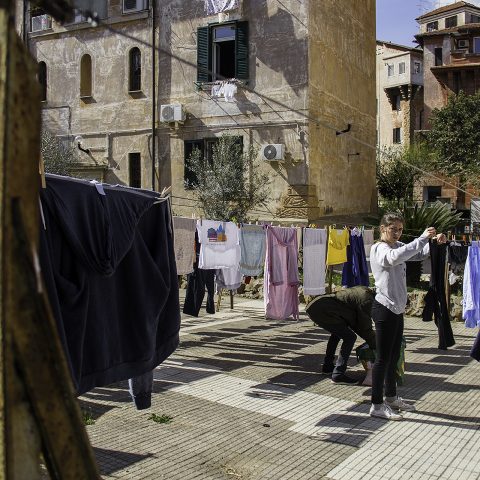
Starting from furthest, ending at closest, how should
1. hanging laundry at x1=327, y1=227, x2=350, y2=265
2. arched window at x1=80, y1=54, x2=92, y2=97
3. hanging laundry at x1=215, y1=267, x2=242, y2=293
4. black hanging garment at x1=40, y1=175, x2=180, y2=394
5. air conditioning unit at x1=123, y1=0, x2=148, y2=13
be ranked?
arched window at x1=80, y1=54, x2=92, y2=97
air conditioning unit at x1=123, y1=0, x2=148, y2=13
hanging laundry at x1=327, y1=227, x2=350, y2=265
hanging laundry at x1=215, y1=267, x2=242, y2=293
black hanging garment at x1=40, y1=175, x2=180, y2=394

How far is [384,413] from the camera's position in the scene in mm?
5688

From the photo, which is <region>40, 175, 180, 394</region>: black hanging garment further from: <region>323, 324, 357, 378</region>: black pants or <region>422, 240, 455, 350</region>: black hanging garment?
<region>422, 240, 455, 350</region>: black hanging garment

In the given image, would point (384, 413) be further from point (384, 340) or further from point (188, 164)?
point (188, 164)

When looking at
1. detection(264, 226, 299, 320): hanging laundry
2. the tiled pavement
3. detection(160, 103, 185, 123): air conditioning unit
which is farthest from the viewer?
detection(160, 103, 185, 123): air conditioning unit

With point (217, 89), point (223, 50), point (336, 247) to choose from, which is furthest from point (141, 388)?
point (223, 50)

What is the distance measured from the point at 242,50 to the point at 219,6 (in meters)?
1.73

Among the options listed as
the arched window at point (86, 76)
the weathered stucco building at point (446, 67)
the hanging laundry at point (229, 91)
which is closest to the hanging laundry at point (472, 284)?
the hanging laundry at point (229, 91)

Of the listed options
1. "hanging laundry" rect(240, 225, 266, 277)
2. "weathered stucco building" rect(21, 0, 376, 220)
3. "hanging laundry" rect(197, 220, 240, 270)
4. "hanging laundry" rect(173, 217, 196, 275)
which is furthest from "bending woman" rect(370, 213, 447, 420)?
"weathered stucco building" rect(21, 0, 376, 220)

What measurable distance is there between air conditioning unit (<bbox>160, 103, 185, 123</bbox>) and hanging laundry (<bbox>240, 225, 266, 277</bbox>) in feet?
34.6

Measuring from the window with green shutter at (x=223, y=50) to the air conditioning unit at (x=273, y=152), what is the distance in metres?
2.44

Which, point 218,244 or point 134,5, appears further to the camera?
point 134,5

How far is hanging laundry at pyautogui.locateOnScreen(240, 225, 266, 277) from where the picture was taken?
9.70 m

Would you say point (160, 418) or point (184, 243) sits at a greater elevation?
point (184, 243)

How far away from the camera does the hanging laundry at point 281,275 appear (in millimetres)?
8961
